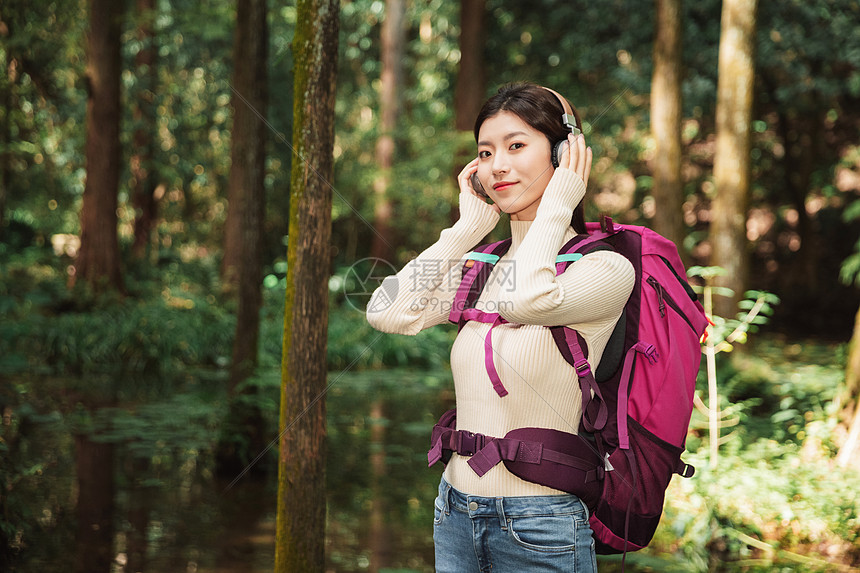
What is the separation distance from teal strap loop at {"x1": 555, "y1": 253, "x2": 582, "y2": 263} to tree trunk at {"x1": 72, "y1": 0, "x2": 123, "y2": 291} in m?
11.7

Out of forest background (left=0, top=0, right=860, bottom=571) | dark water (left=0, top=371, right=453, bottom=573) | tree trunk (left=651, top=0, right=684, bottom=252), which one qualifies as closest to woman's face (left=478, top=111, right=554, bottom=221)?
forest background (left=0, top=0, right=860, bottom=571)

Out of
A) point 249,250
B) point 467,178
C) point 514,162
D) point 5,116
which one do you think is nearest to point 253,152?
point 249,250

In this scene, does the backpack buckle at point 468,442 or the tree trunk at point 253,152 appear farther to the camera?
the tree trunk at point 253,152

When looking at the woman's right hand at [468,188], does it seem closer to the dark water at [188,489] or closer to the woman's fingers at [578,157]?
the woman's fingers at [578,157]

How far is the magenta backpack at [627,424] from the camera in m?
1.90

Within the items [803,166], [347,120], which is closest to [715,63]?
[803,166]

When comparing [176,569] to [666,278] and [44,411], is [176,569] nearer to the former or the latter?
[666,278]

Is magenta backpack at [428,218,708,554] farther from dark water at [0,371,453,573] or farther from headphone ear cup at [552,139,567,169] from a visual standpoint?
dark water at [0,371,453,573]

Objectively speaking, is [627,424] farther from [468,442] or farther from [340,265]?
[340,265]

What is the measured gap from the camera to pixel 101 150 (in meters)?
12.3

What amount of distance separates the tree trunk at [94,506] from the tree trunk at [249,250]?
0.94 metres

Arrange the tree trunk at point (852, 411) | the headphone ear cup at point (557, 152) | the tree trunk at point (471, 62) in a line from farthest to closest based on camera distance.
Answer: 1. the tree trunk at point (471, 62)
2. the tree trunk at point (852, 411)
3. the headphone ear cup at point (557, 152)

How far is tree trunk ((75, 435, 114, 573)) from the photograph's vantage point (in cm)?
458

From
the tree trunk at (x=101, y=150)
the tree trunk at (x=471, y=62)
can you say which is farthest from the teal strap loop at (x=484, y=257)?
the tree trunk at (x=101, y=150)
